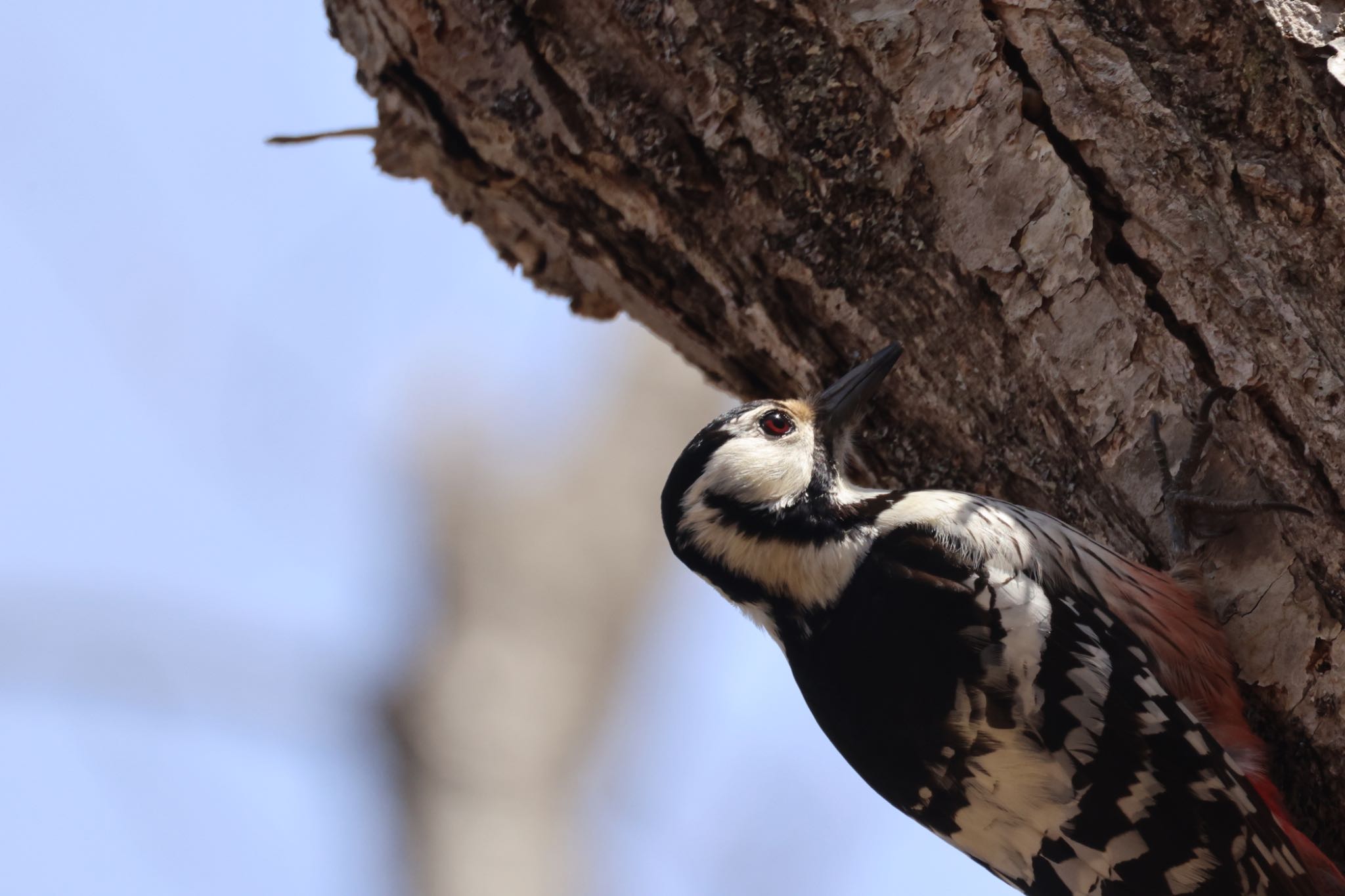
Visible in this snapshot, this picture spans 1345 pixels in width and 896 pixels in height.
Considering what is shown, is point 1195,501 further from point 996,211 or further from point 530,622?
point 530,622

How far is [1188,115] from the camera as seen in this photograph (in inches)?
92.7

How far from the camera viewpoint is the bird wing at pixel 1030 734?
2416 mm

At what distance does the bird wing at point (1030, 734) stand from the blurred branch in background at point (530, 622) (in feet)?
10.3

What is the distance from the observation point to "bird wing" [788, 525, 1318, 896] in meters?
2.42

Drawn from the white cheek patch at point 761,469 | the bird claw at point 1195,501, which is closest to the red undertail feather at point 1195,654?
the bird claw at point 1195,501

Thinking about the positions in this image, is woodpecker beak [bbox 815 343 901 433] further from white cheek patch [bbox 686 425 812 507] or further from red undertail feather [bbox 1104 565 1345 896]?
red undertail feather [bbox 1104 565 1345 896]

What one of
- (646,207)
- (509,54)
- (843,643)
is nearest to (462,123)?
(509,54)

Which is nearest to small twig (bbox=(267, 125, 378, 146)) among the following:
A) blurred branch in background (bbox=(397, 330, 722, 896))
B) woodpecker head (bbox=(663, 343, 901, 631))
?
woodpecker head (bbox=(663, 343, 901, 631))

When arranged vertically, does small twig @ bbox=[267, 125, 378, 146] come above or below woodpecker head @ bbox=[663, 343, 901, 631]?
above

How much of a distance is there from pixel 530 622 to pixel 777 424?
3.70 meters

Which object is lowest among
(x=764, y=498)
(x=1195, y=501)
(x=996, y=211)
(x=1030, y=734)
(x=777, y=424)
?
(x=1030, y=734)

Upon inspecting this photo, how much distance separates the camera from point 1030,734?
8.41ft

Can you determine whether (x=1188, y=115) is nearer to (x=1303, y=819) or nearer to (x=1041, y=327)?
(x=1041, y=327)

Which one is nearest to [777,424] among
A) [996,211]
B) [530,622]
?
[996,211]
